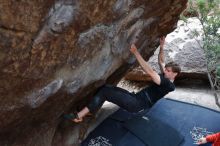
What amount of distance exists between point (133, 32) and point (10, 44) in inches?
86.2

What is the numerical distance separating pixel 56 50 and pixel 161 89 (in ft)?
7.10

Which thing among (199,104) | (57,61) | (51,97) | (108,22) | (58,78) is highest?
(108,22)

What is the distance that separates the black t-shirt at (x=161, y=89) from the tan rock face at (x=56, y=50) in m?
0.63

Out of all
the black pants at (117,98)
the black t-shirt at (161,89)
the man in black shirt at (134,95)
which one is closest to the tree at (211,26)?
the man in black shirt at (134,95)

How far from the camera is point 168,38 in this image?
9172 mm

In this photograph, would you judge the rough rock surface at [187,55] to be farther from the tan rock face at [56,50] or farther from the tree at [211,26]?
the tan rock face at [56,50]

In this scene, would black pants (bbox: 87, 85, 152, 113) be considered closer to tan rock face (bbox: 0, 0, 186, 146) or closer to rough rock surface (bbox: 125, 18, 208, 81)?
tan rock face (bbox: 0, 0, 186, 146)

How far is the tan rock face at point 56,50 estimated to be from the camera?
367 cm

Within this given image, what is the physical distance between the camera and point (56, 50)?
4168 millimetres

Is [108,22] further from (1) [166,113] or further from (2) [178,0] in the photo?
(1) [166,113]

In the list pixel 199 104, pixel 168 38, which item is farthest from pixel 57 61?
pixel 168 38

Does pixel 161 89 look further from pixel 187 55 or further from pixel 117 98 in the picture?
pixel 187 55

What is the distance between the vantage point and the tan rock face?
12.0ft

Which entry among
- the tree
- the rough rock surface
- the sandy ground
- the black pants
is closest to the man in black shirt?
the black pants
